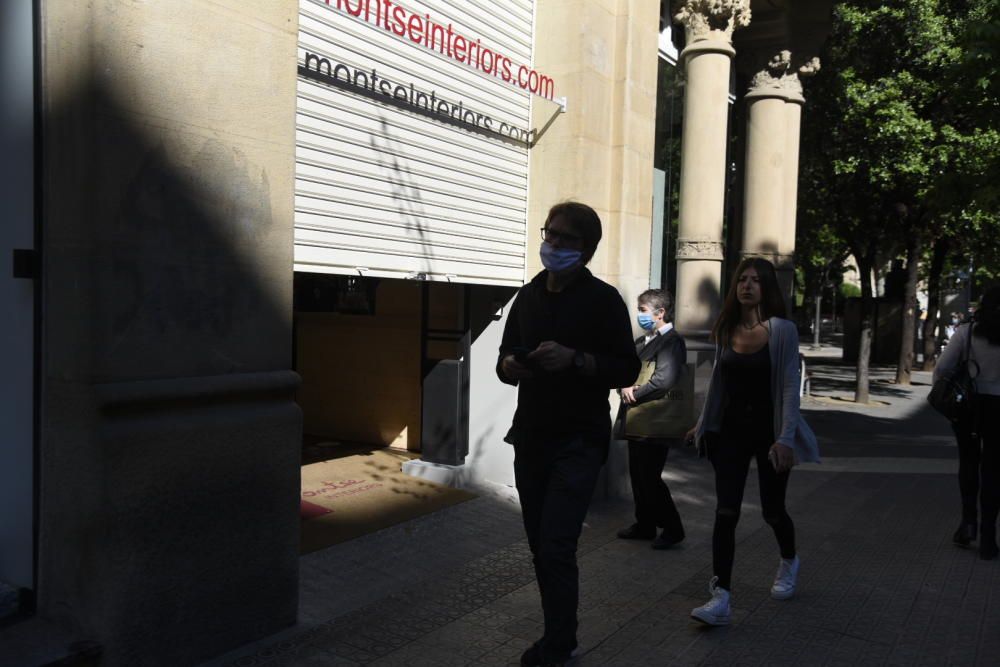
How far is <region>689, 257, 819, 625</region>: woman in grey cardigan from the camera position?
179 inches

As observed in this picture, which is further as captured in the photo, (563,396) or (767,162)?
(767,162)

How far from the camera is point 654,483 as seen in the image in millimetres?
6020

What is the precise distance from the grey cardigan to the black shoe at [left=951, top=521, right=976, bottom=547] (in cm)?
229

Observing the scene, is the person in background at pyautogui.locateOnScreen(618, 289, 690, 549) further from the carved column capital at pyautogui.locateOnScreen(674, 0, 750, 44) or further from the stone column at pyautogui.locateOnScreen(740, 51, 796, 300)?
the stone column at pyautogui.locateOnScreen(740, 51, 796, 300)

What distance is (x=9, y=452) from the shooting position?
3.79 m

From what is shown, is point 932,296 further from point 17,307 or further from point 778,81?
point 17,307

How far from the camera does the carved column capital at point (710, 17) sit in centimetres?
1031

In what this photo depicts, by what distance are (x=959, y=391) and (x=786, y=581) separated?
2032 millimetres

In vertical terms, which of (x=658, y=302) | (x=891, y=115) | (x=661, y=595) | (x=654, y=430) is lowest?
(x=661, y=595)

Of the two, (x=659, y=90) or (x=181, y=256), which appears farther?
(x=659, y=90)

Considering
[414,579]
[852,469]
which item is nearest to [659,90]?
[852,469]

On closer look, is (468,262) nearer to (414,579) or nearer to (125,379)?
(414,579)

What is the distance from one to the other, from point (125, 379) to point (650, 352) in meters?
3.41

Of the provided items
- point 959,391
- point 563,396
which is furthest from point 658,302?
point 563,396
